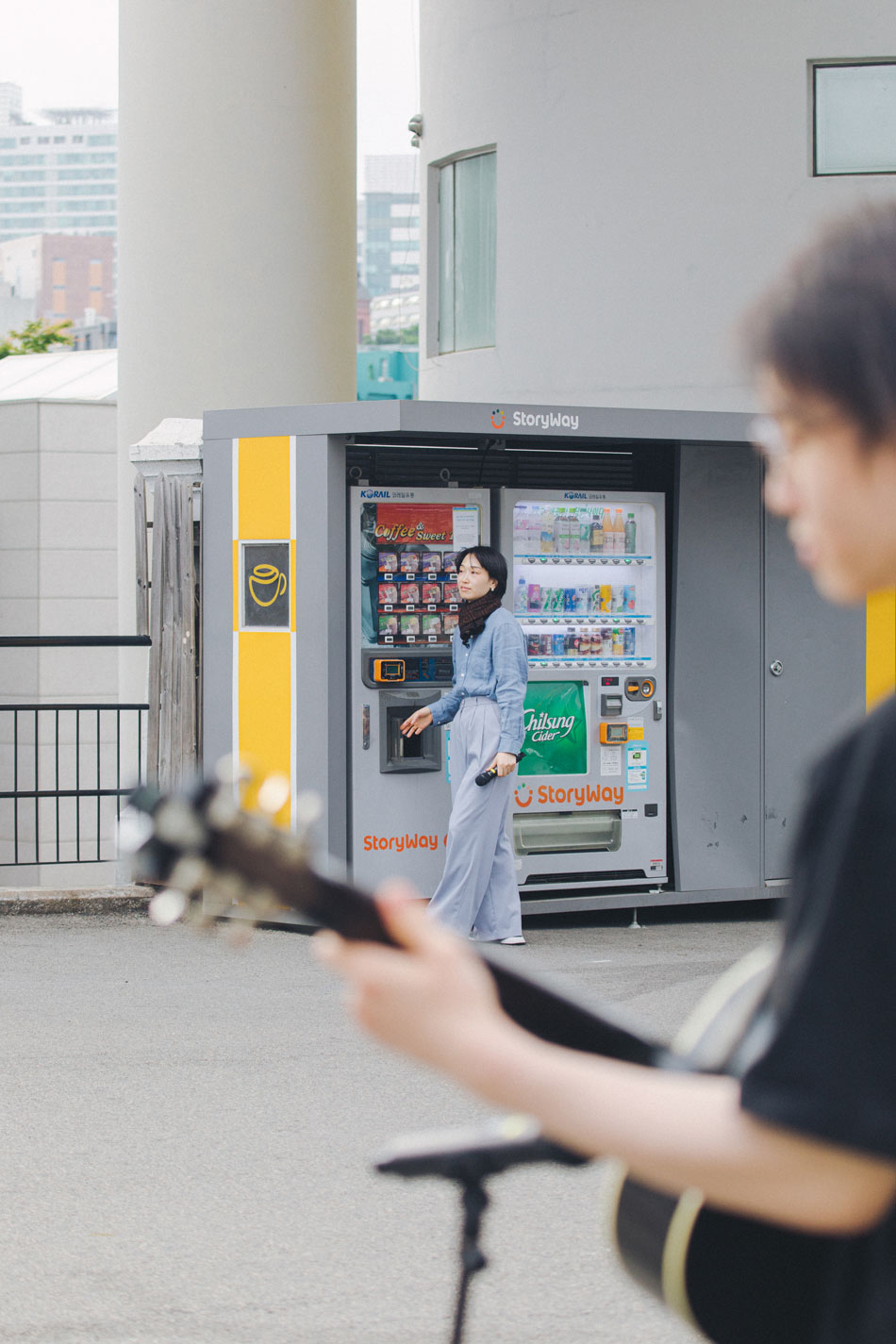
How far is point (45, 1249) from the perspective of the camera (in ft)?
13.0

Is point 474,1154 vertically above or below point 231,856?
below

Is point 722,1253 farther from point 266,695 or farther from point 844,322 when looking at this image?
point 266,695

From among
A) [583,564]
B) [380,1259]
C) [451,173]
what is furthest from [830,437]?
[451,173]

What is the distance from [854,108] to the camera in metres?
14.4

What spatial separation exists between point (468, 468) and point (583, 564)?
2.72ft

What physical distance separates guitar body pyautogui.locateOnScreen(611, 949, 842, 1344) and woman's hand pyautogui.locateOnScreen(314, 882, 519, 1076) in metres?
0.28

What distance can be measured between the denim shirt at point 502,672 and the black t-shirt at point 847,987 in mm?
6477

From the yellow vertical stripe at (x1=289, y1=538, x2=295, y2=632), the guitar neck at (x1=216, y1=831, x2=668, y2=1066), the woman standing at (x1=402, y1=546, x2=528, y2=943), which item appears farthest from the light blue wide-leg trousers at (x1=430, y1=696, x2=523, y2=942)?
the guitar neck at (x1=216, y1=831, x2=668, y2=1066)

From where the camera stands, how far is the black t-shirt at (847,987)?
107 centimetres

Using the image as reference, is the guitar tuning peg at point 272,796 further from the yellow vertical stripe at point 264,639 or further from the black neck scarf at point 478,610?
the yellow vertical stripe at point 264,639

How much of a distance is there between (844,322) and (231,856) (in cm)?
59

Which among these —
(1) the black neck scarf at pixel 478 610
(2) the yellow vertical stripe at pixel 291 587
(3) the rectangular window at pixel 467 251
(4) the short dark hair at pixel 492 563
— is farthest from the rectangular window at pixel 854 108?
(2) the yellow vertical stripe at pixel 291 587

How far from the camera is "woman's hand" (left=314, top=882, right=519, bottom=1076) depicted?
1.16 metres

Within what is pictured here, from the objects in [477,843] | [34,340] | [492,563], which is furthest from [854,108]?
[34,340]
